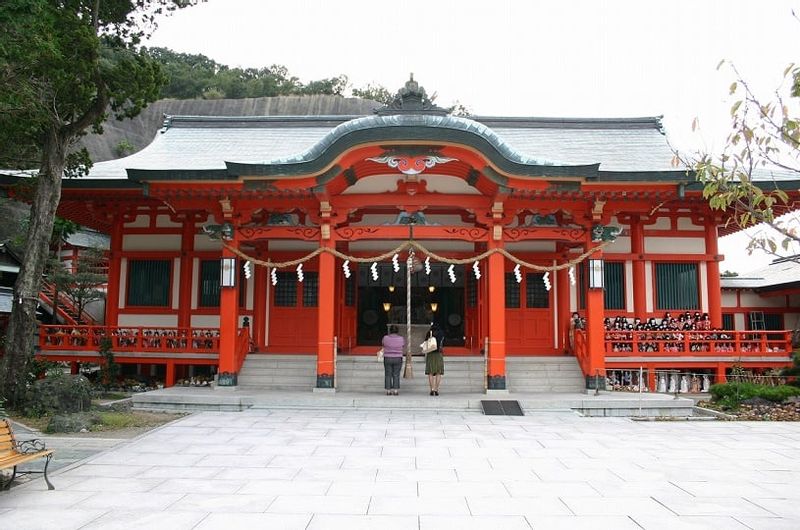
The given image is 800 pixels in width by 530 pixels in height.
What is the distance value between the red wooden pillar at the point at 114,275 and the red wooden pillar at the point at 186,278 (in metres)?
1.81

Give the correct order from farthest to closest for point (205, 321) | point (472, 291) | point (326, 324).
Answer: point (472, 291) < point (205, 321) < point (326, 324)

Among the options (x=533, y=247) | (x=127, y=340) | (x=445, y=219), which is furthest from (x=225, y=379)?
(x=533, y=247)

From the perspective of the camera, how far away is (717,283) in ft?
52.4

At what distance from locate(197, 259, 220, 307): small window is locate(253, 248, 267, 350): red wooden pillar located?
1062mm

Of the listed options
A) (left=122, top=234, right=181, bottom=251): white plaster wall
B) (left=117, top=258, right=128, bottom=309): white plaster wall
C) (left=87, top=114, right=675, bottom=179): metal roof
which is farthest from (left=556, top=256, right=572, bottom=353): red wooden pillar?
(left=117, top=258, right=128, bottom=309): white plaster wall

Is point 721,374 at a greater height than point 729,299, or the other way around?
point 729,299

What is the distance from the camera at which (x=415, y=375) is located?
47.3 feet

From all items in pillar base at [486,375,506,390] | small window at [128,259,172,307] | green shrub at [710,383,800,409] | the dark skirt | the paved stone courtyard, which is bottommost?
the paved stone courtyard

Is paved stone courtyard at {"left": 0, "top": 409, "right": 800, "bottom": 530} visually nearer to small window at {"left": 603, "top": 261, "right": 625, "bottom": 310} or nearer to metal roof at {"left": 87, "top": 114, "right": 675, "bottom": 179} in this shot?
small window at {"left": 603, "top": 261, "right": 625, "bottom": 310}

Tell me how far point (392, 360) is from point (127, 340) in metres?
7.37

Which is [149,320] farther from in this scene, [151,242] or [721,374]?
[721,374]

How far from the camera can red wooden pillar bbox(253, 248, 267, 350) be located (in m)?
16.5

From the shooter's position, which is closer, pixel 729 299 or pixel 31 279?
pixel 31 279

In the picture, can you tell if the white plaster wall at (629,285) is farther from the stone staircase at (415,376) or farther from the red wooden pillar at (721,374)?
the stone staircase at (415,376)
